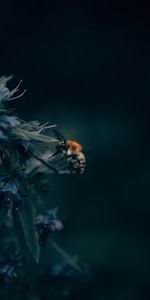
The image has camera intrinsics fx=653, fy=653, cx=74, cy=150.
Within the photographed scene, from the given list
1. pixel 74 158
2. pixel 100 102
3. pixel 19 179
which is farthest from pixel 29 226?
pixel 100 102

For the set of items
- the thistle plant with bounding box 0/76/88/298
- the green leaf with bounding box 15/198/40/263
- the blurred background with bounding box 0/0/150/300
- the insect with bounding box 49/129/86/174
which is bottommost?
the green leaf with bounding box 15/198/40/263

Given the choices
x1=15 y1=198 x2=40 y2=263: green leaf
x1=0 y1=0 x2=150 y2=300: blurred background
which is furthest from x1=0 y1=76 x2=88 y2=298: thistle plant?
x1=0 y1=0 x2=150 y2=300: blurred background

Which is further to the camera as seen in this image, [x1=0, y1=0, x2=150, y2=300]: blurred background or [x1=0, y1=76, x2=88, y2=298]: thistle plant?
[x1=0, y1=0, x2=150, y2=300]: blurred background

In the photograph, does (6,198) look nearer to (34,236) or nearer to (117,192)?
(34,236)

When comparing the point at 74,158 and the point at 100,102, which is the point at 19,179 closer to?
the point at 74,158

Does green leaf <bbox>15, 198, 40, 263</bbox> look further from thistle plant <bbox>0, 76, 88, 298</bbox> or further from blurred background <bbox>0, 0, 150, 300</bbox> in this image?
blurred background <bbox>0, 0, 150, 300</bbox>

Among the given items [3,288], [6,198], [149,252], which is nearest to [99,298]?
[149,252]

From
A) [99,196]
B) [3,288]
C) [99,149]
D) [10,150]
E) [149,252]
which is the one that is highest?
[99,149]
